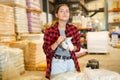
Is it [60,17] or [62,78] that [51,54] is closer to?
[60,17]

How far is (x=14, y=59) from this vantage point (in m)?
4.63

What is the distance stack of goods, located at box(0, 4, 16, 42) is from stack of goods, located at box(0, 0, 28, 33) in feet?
0.91

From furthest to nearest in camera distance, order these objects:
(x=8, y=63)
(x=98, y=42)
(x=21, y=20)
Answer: (x=98, y=42) < (x=21, y=20) < (x=8, y=63)

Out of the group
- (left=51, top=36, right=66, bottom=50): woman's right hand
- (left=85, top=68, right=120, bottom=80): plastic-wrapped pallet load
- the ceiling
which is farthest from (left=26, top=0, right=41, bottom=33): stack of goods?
the ceiling

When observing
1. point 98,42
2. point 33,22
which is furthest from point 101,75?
point 98,42

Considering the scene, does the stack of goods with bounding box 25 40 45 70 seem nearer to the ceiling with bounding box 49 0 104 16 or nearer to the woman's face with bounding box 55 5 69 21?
the woman's face with bounding box 55 5 69 21

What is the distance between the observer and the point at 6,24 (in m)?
5.39

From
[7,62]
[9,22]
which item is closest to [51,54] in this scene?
[7,62]

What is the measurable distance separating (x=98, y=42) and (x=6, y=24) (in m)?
3.80

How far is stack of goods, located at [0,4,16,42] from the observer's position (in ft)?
17.1

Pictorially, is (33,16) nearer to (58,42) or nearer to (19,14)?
(19,14)

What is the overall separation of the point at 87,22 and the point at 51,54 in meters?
8.13

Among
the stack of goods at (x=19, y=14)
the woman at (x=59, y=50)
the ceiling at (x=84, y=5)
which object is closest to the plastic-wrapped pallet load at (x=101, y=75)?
the woman at (x=59, y=50)

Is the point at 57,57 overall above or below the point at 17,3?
below
